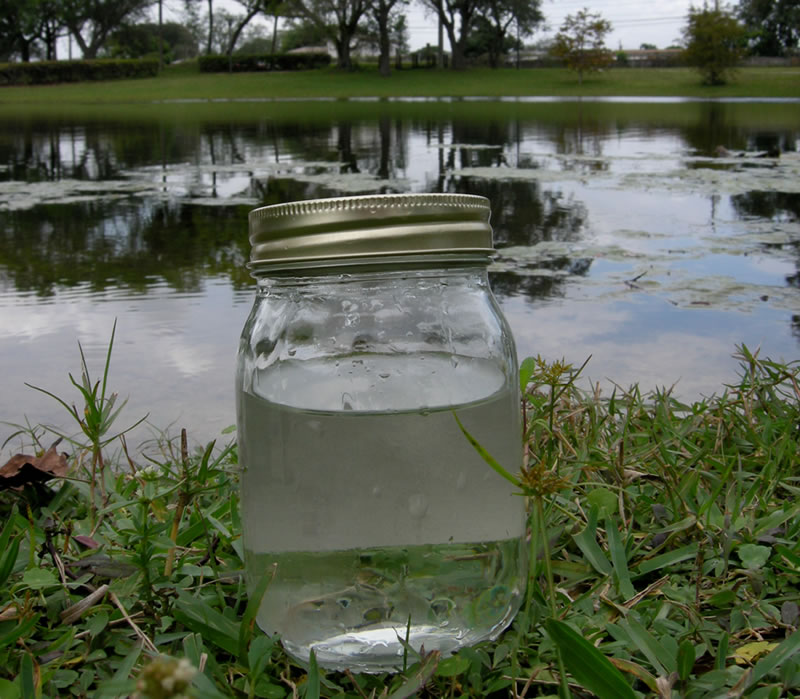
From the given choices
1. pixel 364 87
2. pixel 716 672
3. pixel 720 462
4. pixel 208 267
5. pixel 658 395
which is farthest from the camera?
pixel 364 87

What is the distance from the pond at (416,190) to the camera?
244cm

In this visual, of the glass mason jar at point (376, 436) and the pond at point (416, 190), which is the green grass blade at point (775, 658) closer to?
the glass mason jar at point (376, 436)

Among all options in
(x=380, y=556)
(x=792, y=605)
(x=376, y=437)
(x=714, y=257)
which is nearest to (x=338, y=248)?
(x=376, y=437)

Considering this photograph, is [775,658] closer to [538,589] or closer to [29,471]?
[538,589]

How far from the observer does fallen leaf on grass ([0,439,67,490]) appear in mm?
1445

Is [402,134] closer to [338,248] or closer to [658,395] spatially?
[658,395]

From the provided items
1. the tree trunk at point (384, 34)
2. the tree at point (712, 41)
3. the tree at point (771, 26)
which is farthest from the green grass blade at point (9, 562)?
the tree at point (771, 26)

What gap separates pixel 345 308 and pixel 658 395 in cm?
112

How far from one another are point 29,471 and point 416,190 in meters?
4.55

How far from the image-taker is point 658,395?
1848 mm

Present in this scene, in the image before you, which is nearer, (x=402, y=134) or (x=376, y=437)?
(x=376, y=437)

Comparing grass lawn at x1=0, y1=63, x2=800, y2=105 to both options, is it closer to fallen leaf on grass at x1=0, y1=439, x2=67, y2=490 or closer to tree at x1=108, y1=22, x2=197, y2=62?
tree at x1=108, y1=22, x2=197, y2=62

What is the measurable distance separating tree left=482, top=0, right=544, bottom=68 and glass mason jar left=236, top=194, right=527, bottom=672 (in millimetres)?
48276

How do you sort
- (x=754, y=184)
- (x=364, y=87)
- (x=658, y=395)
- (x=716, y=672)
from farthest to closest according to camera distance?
(x=364, y=87)
(x=754, y=184)
(x=658, y=395)
(x=716, y=672)
